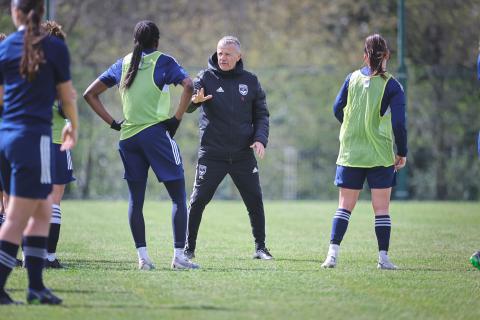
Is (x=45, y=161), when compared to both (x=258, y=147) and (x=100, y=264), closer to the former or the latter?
(x=100, y=264)

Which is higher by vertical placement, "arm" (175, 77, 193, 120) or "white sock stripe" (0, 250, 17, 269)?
"arm" (175, 77, 193, 120)

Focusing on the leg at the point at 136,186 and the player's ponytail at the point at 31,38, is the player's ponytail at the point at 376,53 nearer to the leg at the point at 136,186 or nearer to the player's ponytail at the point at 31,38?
the leg at the point at 136,186

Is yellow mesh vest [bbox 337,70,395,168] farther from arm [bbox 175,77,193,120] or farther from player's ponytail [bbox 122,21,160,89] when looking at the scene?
player's ponytail [bbox 122,21,160,89]

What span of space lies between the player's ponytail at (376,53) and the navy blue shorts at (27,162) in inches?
142

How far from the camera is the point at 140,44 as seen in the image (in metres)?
8.69

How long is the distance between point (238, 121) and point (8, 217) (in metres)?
3.84

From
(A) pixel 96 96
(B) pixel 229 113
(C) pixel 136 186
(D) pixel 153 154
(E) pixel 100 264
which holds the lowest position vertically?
(E) pixel 100 264

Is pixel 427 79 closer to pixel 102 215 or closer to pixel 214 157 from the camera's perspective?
pixel 102 215

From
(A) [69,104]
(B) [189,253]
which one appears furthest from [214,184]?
(A) [69,104]

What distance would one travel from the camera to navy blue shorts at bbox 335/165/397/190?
30.3 feet

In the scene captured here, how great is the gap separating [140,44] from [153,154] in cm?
98

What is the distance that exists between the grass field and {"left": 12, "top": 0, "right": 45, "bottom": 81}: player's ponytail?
160 centimetres

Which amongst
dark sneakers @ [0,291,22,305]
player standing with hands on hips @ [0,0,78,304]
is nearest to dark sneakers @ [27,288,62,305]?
player standing with hands on hips @ [0,0,78,304]

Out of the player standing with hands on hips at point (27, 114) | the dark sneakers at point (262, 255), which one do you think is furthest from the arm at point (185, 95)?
the dark sneakers at point (262, 255)
